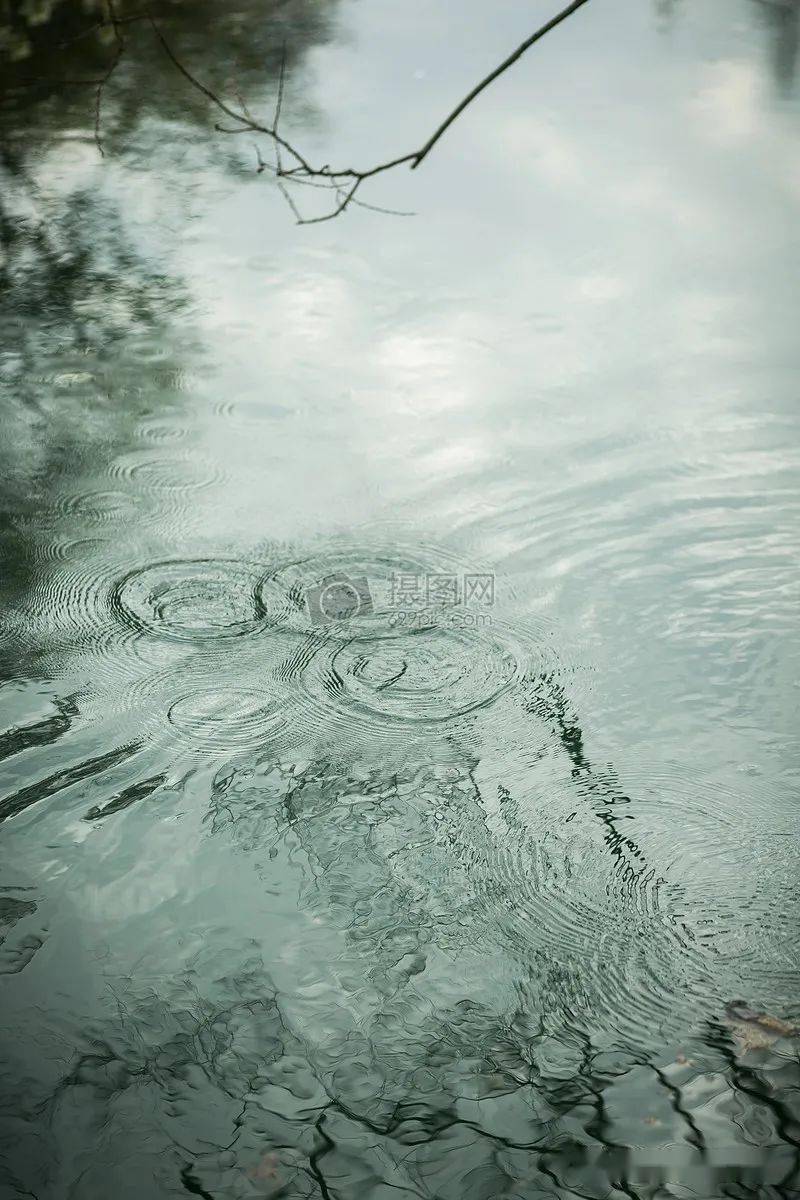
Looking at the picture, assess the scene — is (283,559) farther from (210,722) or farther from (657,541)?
(657,541)

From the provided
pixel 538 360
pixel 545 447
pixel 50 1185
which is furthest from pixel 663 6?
pixel 50 1185

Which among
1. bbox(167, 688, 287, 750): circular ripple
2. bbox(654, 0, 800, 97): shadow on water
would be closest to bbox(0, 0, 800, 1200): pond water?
bbox(167, 688, 287, 750): circular ripple

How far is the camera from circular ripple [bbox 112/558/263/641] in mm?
3385

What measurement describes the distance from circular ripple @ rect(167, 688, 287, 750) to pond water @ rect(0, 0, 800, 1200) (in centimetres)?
1

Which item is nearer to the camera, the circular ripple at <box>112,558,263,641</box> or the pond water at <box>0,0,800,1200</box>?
the pond water at <box>0,0,800,1200</box>

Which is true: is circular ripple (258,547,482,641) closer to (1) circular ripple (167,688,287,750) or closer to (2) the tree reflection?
(1) circular ripple (167,688,287,750)

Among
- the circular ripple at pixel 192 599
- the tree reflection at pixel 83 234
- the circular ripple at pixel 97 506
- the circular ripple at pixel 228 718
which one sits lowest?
the circular ripple at pixel 228 718

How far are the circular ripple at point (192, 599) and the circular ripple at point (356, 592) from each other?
71 mm

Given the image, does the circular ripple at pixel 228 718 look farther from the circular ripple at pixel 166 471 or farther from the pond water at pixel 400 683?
the circular ripple at pixel 166 471

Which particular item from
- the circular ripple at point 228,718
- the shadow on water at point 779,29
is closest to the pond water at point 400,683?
the circular ripple at point 228,718

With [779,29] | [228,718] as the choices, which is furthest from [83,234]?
[779,29]

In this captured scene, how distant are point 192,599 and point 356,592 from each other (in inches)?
20.9

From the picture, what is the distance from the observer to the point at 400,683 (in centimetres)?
319

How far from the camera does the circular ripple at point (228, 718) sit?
2.98 meters
